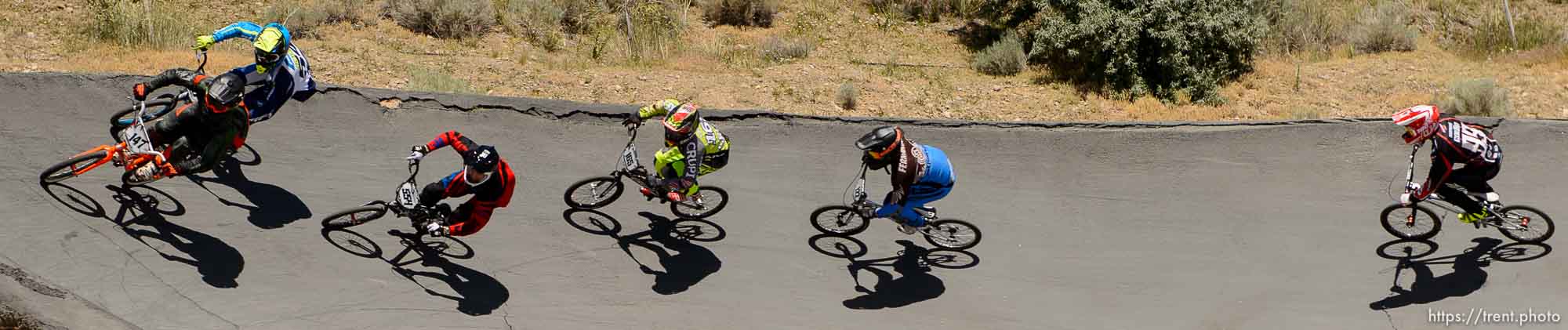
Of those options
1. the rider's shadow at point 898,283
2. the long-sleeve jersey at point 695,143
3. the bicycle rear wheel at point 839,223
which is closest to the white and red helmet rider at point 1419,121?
the rider's shadow at point 898,283

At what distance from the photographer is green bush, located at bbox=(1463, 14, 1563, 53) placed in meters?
18.9

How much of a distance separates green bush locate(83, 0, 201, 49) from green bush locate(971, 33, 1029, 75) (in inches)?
531

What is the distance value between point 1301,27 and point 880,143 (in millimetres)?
14130

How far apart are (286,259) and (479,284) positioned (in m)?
1.98

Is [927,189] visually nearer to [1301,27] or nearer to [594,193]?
[594,193]

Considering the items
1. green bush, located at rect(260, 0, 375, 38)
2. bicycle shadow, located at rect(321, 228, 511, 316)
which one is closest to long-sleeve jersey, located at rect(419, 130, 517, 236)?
bicycle shadow, located at rect(321, 228, 511, 316)

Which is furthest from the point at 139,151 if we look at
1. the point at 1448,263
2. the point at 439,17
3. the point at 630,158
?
the point at 1448,263

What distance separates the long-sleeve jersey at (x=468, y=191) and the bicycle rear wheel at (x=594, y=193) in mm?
1375

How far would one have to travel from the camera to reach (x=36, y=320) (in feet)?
31.6

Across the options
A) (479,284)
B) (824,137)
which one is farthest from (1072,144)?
(479,284)

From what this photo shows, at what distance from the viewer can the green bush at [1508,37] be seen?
1894 cm

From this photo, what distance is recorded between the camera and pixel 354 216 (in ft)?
33.9

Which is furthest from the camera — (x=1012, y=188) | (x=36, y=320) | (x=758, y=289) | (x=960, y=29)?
(x=960, y=29)

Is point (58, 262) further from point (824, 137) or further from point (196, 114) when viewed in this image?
point (824, 137)
